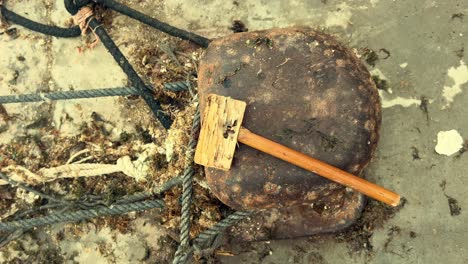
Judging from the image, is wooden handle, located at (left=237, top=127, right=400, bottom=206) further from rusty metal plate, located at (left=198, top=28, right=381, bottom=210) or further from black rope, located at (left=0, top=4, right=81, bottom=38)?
black rope, located at (left=0, top=4, right=81, bottom=38)

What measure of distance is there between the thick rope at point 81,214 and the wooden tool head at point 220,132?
18.2 inches

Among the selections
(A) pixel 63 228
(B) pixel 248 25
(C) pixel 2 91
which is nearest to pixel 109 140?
(A) pixel 63 228

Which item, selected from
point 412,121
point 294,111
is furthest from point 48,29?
point 412,121

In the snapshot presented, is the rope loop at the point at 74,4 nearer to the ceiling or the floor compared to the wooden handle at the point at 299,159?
nearer to the ceiling

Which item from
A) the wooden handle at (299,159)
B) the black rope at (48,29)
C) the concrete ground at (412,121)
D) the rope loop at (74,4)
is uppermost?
the rope loop at (74,4)

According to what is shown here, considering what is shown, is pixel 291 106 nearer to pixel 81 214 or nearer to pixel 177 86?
pixel 177 86

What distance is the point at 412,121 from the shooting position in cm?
170

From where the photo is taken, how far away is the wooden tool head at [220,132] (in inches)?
49.8

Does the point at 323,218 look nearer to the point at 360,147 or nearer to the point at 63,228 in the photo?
the point at 360,147

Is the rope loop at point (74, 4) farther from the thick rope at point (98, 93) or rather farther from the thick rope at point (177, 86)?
the thick rope at point (177, 86)

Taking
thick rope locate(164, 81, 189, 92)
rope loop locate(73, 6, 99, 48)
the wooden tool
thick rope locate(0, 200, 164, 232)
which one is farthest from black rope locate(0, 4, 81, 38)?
the wooden tool

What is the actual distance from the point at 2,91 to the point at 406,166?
1.62m

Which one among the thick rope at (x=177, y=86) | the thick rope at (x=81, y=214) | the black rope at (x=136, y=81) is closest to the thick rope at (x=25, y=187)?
the thick rope at (x=81, y=214)

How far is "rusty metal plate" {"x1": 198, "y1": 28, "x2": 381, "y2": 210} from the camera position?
1.27 metres
